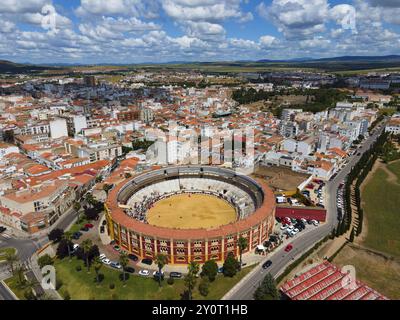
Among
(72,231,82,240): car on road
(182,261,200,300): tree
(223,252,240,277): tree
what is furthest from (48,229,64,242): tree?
(223,252,240,277): tree

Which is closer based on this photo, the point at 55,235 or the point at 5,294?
the point at 5,294

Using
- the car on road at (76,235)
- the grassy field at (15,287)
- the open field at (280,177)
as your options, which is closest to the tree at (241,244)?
the open field at (280,177)

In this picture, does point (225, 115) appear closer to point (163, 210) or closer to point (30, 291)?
point (163, 210)

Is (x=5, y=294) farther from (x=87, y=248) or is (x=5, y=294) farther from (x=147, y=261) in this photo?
(x=147, y=261)

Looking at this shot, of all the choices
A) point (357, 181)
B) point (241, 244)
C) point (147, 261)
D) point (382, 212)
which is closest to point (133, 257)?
point (147, 261)

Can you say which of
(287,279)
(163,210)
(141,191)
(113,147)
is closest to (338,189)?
(287,279)

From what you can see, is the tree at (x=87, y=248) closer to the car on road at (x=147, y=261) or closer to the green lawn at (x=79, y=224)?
the car on road at (x=147, y=261)
